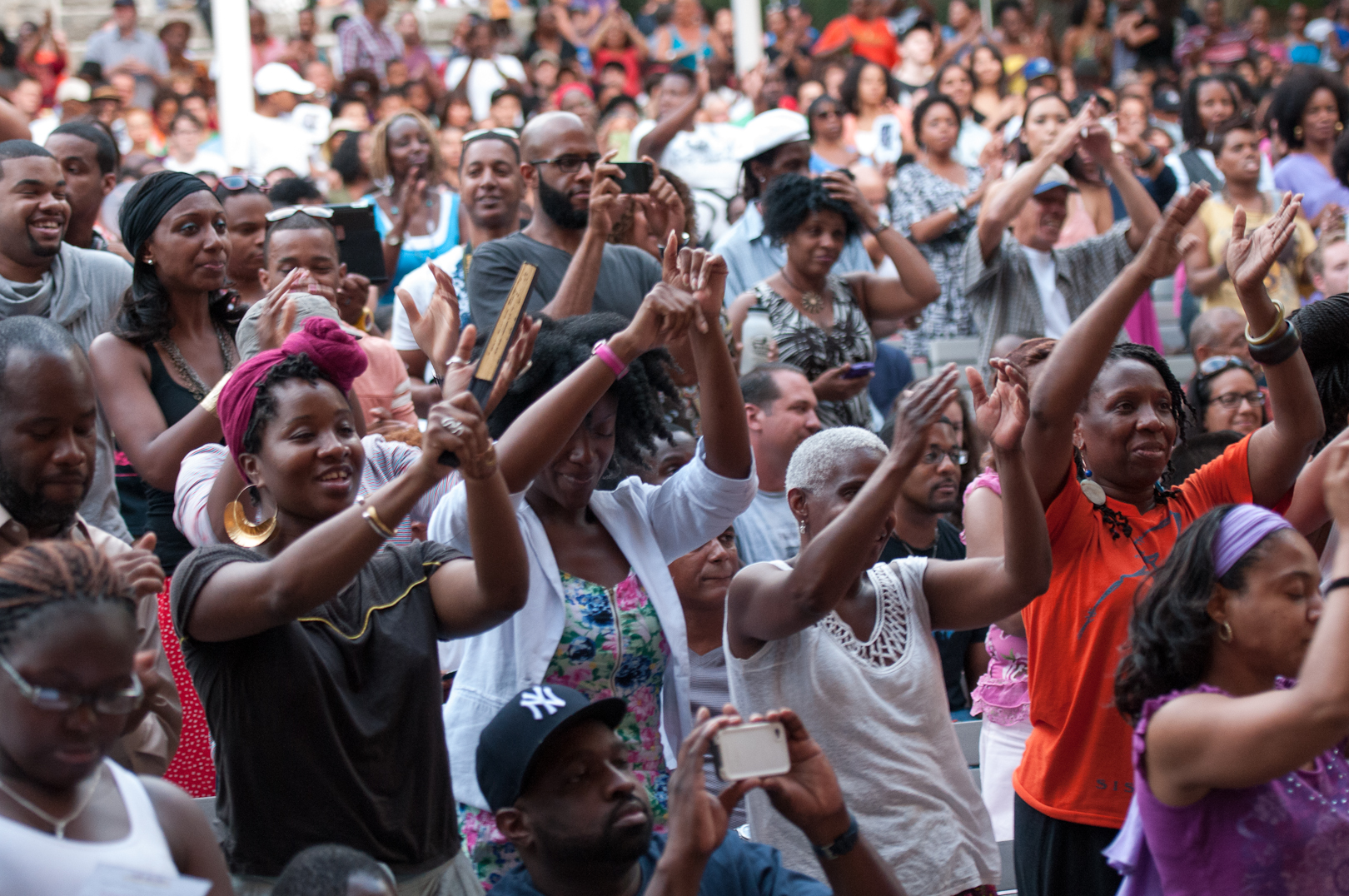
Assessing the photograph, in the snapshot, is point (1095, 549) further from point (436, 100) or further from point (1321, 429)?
point (436, 100)

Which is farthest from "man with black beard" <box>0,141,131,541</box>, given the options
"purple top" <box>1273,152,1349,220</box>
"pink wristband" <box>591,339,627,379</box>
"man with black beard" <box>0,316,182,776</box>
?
"purple top" <box>1273,152,1349,220</box>

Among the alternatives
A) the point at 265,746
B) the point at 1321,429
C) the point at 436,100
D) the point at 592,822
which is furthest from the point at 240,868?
the point at 436,100

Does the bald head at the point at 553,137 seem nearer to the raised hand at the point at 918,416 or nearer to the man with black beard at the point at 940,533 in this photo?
the man with black beard at the point at 940,533

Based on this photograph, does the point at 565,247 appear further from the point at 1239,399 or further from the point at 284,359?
the point at 1239,399

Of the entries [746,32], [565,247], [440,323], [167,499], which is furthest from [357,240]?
[746,32]

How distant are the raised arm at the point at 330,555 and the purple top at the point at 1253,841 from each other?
1232 millimetres

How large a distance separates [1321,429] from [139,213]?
3044 mm

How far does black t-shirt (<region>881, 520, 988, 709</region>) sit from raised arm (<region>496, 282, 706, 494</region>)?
175 centimetres

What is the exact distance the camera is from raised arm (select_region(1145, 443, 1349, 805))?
2127 millimetres

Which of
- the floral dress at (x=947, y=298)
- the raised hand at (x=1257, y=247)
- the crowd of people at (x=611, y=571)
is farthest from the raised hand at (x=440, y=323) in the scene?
the floral dress at (x=947, y=298)

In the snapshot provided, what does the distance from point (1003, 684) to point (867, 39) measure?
10284 millimetres

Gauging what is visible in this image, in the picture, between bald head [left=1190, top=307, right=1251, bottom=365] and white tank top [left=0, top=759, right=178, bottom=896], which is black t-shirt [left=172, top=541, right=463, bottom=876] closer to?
white tank top [left=0, top=759, right=178, bottom=896]

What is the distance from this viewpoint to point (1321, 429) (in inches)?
130

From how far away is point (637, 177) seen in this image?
4812mm
